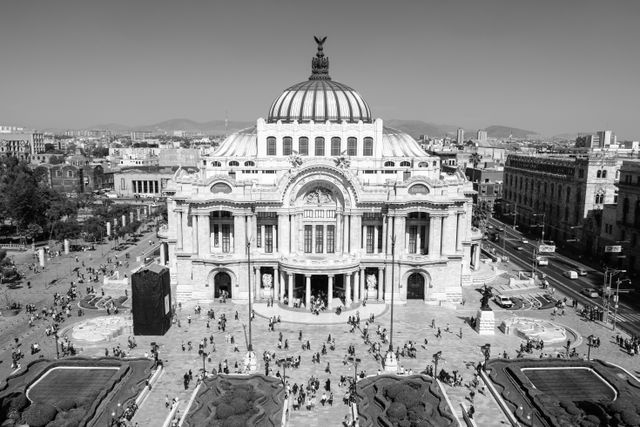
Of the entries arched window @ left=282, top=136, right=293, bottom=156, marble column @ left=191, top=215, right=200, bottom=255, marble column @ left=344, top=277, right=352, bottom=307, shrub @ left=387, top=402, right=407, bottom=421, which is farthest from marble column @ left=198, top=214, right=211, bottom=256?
shrub @ left=387, top=402, right=407, bottom=421

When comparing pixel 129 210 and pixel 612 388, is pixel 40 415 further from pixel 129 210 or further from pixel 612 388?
pixel 129 210

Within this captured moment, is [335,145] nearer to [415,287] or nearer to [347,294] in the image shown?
[347,294]

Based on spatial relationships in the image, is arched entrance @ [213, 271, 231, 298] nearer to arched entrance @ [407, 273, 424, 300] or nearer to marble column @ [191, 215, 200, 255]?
marble column @ [191, 215, 200, 255]

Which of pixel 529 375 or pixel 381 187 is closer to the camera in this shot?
pixel 529 375

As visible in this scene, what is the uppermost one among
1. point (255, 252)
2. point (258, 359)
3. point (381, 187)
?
point (381, 187)

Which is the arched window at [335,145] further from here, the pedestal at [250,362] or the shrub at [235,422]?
the shrub at [235,422]

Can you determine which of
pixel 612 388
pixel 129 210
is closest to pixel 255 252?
pixel 612 388

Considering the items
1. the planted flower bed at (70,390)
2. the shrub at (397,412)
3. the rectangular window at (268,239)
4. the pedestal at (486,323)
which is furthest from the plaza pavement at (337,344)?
the rectangular window at (268,239)
